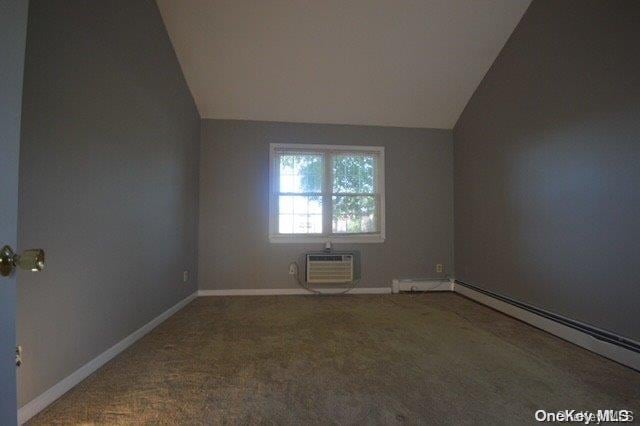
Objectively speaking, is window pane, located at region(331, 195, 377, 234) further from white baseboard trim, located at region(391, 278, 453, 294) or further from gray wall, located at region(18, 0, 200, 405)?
gray wall, located at region(18, 0, 200, 405)

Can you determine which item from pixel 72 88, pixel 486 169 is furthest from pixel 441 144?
pixel 72 88

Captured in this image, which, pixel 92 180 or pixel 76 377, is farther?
pixel 92 180

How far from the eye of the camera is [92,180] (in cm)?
170

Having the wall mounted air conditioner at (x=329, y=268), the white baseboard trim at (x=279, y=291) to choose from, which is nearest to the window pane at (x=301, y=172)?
the wall mounted air conditioner at (x=329, y=268)

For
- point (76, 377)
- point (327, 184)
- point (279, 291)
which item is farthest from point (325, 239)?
point (76, 377)

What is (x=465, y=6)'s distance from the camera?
271 cm

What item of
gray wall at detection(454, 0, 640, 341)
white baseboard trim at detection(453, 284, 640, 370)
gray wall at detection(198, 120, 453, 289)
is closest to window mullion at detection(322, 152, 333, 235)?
gray wall at detection(198, 120, 453, 289)

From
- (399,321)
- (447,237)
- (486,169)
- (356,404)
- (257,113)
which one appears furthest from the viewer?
(447,237)

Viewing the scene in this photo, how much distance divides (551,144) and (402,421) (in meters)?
2.54

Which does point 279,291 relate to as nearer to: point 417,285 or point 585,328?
point 417,285

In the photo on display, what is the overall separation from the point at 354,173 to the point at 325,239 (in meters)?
1.01

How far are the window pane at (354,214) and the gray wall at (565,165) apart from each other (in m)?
1.31

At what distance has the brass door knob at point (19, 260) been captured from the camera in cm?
54

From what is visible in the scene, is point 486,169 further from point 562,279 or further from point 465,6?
point 465,6
